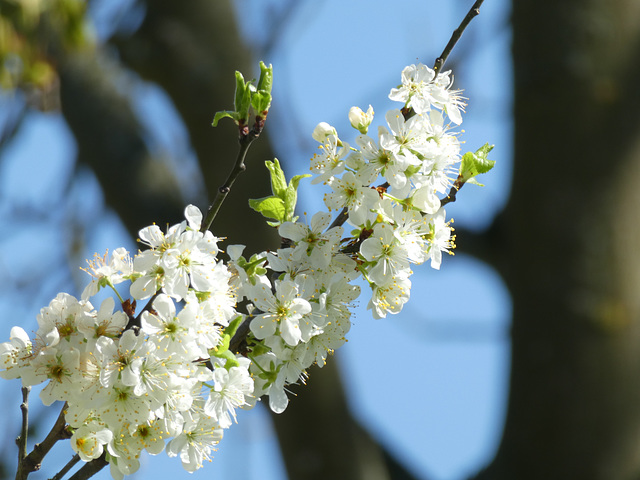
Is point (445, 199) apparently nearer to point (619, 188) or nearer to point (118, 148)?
point (619, 188)

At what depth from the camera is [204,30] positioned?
2.87 meters

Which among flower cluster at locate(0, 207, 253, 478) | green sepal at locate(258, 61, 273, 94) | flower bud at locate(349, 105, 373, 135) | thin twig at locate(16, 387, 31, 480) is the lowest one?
thin twig at locate(16, 387, 31, 480)

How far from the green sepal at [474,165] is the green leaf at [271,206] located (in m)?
0.28

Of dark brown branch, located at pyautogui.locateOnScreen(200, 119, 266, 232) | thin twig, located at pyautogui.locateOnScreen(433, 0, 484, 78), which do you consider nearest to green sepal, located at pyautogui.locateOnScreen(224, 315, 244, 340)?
dark brown branch, located at pyautogui.locateOnScreen(200, 119, 266, 232)

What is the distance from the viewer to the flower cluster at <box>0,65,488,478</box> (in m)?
0.87

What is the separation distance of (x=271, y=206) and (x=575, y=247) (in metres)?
1.81

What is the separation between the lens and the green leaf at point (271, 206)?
1019 millimetres

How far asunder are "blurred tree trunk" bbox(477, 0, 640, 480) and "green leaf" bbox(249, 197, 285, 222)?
1771 mm

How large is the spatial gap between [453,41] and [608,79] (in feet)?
6.19

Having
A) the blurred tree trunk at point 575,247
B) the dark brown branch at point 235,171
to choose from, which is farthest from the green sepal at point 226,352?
the blurred tree trunk at point 575,247

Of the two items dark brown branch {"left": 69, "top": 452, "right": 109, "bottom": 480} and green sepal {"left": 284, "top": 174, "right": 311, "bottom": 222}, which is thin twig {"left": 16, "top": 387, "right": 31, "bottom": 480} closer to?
dark brown branch {"left": 69, "top": 452, "right": 109, "bottom": 480}

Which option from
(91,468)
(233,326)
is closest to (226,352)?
(233,326)

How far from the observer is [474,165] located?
1.05 meters

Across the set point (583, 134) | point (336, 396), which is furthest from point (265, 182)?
point (583, 134)
